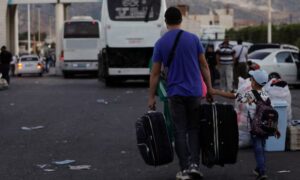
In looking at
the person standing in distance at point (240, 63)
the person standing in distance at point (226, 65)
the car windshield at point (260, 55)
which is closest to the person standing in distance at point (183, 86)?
the person standing in distance at point (226, 65)

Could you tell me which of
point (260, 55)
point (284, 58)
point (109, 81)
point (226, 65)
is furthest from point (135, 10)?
point (226, 65)

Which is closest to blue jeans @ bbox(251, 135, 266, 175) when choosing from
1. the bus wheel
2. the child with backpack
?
the child with backpack

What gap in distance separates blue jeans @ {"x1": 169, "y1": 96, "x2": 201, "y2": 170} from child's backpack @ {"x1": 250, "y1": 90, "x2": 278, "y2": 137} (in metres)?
0.72

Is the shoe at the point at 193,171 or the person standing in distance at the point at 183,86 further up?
the person standing in distance at the point at 183,86

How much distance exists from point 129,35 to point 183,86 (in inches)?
846

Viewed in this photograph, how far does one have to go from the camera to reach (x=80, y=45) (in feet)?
146

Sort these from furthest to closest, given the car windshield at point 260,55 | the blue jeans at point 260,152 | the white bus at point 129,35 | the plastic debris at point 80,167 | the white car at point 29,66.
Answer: the white car at point 29,66 < the car windshield at point 260,55 < the white bus at point 129,35 < the plastic debris at point 80,167 < the blue jeans at point 260,152

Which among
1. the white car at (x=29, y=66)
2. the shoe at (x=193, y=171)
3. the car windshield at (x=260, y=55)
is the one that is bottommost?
the white car at (x=29, y=66)

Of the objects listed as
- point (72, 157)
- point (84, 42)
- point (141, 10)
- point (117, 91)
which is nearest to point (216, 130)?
point (72, 157)

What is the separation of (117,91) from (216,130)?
65.3 ft

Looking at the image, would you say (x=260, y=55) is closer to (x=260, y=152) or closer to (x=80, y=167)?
(x=80, y=167)

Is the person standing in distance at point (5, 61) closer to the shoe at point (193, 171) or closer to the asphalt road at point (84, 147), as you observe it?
the asphalt road at point (84, 147)

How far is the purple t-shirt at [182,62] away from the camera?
30.6 feet

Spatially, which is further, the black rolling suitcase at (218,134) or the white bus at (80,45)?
the white bus at (80,45)
